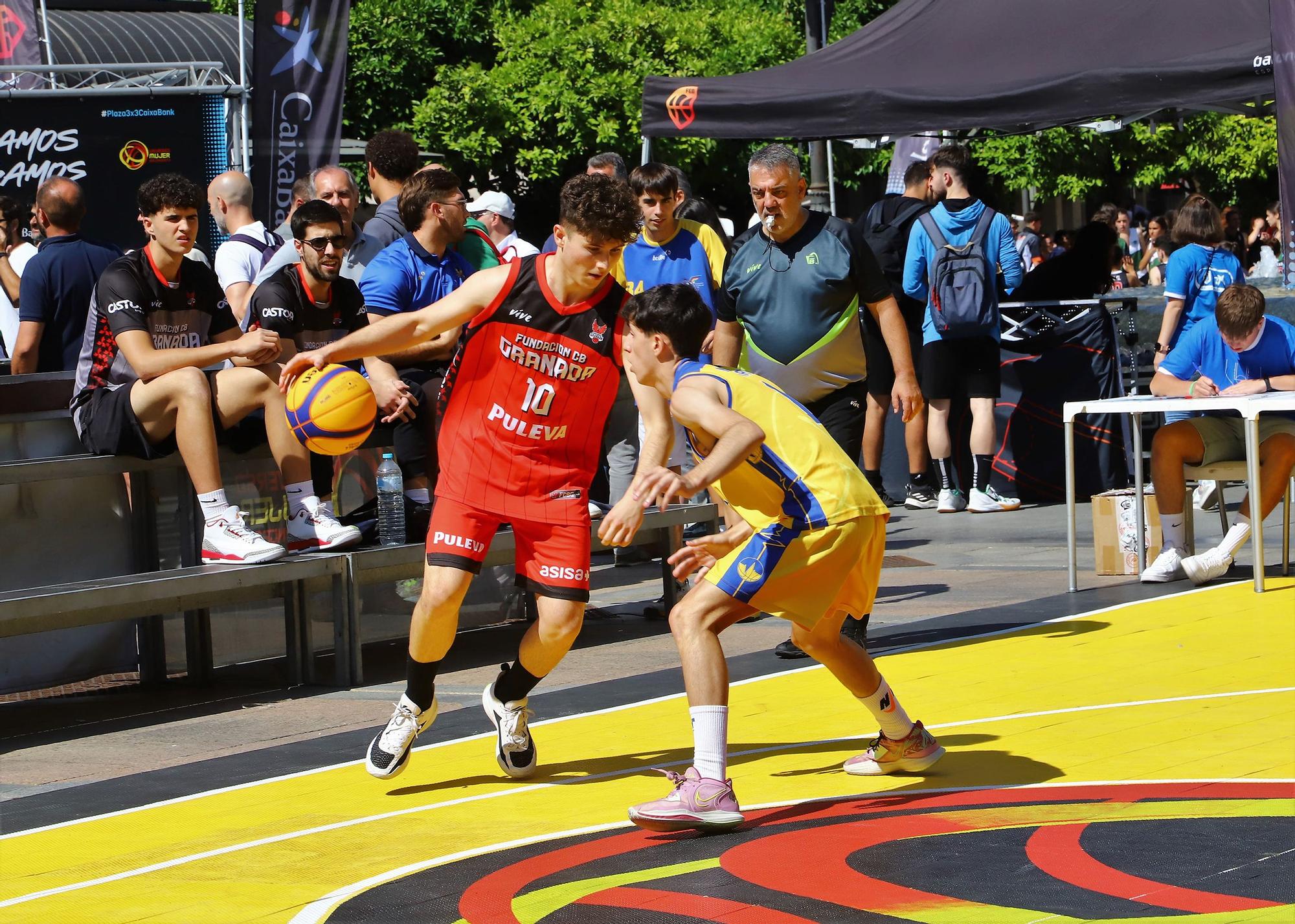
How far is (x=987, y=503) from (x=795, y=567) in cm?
833

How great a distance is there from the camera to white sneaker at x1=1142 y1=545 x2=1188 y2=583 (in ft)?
33.9

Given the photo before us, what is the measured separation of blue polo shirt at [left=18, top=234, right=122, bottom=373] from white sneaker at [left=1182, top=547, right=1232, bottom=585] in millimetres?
6079

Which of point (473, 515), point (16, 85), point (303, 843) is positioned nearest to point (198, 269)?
point (473, 515)

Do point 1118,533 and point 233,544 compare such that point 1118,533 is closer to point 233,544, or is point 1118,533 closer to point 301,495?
point 301,495

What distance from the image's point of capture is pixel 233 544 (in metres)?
8.29

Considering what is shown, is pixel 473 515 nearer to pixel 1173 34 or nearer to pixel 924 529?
pixel 924 529

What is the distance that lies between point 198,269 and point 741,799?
4092 millimetres

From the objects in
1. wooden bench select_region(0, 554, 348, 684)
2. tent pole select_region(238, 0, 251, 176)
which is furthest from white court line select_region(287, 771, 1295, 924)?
tent pole select_region(238, 0, 251, 176)

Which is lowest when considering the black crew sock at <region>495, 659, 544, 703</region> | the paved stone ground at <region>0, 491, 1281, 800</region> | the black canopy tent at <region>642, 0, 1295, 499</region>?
the paved stone ground at <region>0, 491, 1281, 800</region>

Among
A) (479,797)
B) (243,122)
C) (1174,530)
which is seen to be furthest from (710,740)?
(243,122)

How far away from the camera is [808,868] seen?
16.7 ft

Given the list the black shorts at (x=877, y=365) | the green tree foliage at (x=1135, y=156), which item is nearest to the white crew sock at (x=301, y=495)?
the black shorts at (x=877, y=365)

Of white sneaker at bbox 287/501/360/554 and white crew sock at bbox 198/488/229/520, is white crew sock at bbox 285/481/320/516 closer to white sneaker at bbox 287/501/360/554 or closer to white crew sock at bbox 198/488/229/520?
white sneaker at bbox 287/501/360/554

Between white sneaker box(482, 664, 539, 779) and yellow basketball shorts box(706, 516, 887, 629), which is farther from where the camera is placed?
white sneaker box(482, 664, 539, 779)
